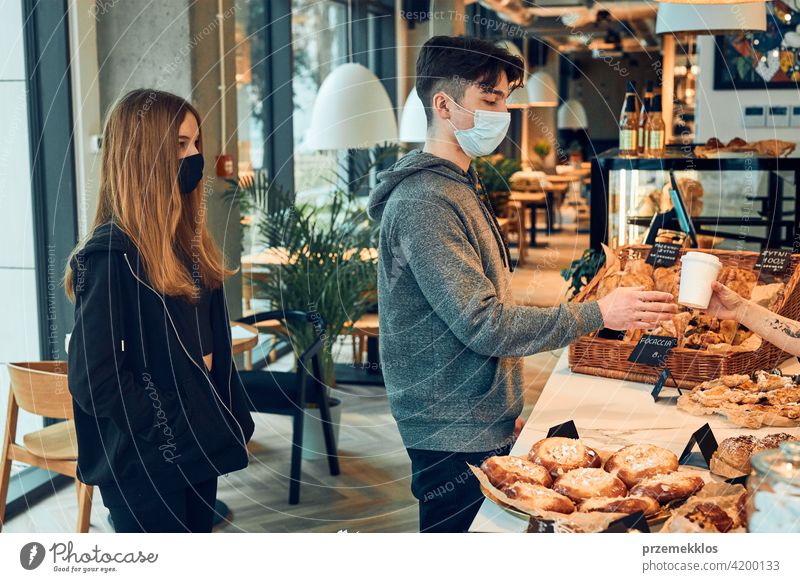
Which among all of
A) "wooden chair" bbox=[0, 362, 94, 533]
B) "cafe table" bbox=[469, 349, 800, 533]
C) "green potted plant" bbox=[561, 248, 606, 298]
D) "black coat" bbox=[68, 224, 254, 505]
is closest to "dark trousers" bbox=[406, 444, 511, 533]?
"cafe table" bbox=[469, 349, 800, 533]

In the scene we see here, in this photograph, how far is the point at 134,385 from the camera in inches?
78.0

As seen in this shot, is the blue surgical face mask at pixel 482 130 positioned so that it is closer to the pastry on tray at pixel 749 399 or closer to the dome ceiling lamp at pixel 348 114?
the pastry on tray at pixel 749 399

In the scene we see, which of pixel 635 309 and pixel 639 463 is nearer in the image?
pixel 639 463

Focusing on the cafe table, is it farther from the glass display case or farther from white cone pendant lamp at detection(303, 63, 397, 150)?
white cone pendant lamp at detection(303, 63, 397, 150)

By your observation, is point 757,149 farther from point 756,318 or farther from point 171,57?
point 171,57

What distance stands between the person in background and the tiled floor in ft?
5.76

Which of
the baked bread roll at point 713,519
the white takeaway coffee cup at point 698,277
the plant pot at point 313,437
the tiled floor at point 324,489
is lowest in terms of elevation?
the tiled floor at point 324,489

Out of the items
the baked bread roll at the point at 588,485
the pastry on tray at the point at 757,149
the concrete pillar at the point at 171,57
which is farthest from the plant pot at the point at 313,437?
the baked bread roll at the point at 588,485

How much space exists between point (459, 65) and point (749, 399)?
35.7 inches

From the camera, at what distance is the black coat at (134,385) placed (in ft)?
6.28

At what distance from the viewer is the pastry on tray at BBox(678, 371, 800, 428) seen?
1.95 meters

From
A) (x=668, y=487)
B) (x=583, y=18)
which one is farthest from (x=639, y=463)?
(x=583, y=18)

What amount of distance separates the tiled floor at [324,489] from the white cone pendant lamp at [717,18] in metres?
2.01
